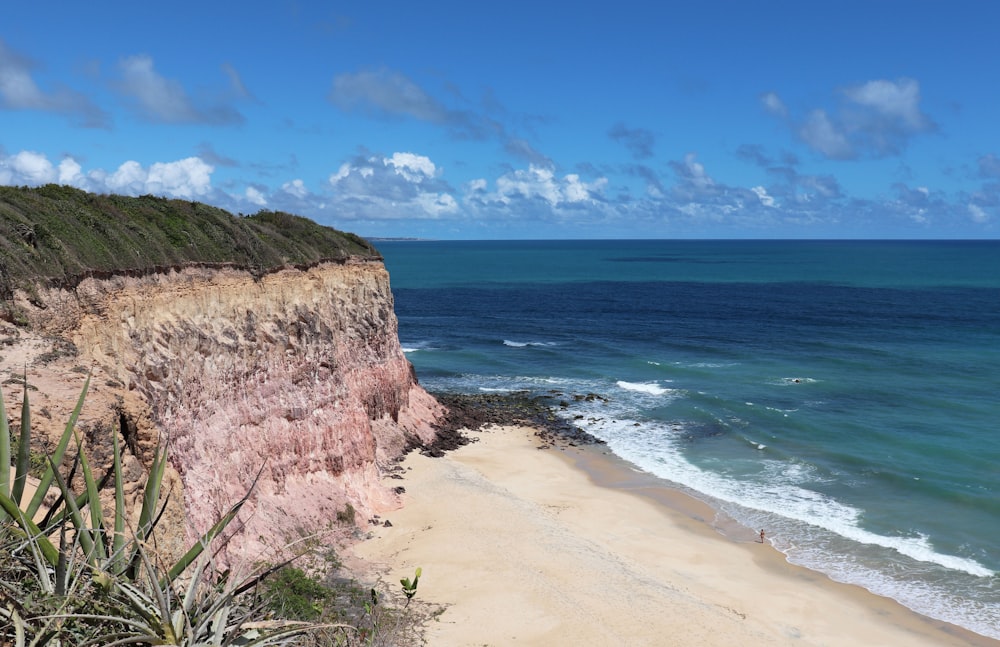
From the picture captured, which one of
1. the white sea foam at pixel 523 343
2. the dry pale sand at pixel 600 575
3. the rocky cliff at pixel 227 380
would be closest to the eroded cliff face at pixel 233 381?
the rocky cliff at pixel 227 380

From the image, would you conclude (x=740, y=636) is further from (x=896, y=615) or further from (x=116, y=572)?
(x=116, y=572)

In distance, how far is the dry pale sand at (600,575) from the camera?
21562 mm

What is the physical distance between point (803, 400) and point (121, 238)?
42240 mm

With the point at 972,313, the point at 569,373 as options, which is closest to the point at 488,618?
the point at 569,373

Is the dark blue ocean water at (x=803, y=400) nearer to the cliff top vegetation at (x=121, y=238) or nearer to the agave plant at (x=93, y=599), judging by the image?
the cliff top vegetation at (x=121, y=238)

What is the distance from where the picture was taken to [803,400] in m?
49.9

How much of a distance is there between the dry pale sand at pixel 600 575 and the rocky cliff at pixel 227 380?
3.02m

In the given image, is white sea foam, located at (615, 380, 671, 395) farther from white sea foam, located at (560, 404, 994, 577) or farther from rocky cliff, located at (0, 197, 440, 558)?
rocky cliff, located at (0, 197, 440, 558)

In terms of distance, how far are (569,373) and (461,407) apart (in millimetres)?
15702

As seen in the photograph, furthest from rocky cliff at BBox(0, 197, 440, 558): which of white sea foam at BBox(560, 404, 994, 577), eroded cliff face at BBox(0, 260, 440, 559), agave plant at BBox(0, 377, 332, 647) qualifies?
white sea foam at BBox(560, 404, 994, 577)

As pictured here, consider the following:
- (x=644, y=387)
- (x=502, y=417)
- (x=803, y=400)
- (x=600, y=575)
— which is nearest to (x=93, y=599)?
(x=600, y=575)

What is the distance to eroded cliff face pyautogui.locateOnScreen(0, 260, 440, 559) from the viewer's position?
14680 millimetres

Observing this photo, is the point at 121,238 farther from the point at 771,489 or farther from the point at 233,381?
the point at 771,489

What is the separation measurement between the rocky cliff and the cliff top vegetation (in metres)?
0.44
